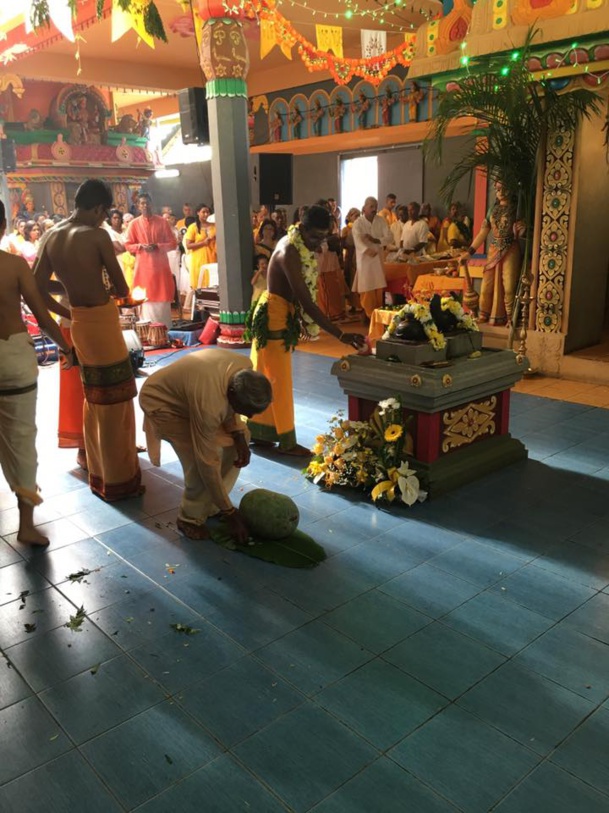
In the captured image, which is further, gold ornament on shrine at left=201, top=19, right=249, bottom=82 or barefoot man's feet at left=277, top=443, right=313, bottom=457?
gold ornament on shrine at left=201, top=19, right=249, bottom=82

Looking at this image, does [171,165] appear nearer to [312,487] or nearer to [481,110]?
[481,110]

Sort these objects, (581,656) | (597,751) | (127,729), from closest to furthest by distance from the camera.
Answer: (597,751)
(127,729)
(581,656)

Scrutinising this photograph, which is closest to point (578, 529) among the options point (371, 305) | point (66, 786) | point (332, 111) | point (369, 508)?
point (369, 508)

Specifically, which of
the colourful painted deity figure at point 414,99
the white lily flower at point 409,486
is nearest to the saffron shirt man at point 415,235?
the colourful painted deity figure at point 414,99

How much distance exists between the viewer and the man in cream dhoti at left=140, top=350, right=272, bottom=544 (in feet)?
10.5

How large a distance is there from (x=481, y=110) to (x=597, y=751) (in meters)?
5.33

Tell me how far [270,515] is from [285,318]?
1688 mm

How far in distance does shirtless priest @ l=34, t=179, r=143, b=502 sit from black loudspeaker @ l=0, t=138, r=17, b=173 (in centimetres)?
1144

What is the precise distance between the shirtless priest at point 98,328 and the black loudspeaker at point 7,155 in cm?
1144

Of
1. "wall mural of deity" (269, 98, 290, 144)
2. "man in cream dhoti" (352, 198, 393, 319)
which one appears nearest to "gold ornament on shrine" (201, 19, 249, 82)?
"man in cream dhoti" (352, 198, 393, 319)

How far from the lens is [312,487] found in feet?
14.1

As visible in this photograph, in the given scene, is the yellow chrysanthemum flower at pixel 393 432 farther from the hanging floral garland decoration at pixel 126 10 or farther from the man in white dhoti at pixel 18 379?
the hanging floral garland decoration at pixel 126 10

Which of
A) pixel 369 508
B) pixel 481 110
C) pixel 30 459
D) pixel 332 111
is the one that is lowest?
pixel 369 508

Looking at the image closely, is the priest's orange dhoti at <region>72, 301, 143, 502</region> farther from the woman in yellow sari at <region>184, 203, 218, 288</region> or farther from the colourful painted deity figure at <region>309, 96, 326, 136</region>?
the colourful painted deity figure at <region>309, 96, 326, 136</region>
